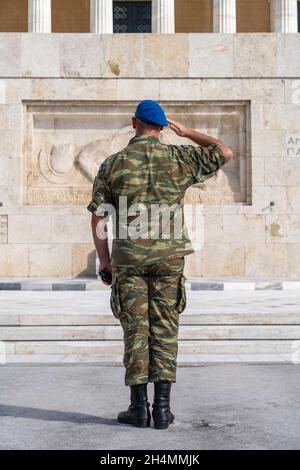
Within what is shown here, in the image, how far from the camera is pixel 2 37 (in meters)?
18.4

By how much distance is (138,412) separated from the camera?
4914mm

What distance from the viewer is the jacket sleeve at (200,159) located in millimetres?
5188

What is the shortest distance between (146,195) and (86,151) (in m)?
13.3

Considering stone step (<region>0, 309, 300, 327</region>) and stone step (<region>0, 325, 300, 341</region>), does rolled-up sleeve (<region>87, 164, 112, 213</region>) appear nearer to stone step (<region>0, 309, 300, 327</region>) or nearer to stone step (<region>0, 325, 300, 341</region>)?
stone step (<region>0, 325, 300, 341</region>)

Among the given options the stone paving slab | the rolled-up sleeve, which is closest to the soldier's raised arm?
the rolled-up sleeve

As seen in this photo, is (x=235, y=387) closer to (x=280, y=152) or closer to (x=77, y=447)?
(x=77, y=447)

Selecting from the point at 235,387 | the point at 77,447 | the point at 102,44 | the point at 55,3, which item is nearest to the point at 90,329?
the point at 235,387

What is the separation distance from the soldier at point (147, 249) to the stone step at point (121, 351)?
286cm

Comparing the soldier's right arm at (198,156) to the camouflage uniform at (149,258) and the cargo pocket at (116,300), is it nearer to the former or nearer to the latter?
the camouflage uniform at (149,258)

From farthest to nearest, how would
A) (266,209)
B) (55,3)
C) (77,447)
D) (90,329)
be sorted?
(55,3), (266,209), (90,329), (77,447)

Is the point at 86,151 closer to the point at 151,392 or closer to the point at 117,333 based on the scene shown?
the point at 117,333

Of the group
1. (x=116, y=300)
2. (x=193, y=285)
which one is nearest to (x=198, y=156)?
(x=116, y=300)
